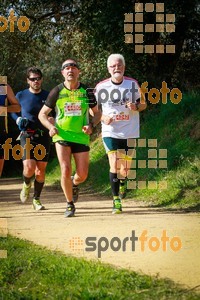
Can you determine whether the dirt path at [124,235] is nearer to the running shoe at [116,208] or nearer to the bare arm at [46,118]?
the running shoe at [116,208]

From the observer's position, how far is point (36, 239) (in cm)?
691

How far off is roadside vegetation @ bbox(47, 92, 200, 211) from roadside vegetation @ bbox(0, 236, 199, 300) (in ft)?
12.6

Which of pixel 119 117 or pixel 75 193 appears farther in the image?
pixel 75 193

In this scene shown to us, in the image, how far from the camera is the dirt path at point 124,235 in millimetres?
5340

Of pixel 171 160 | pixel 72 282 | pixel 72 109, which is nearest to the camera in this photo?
pixel 72 282

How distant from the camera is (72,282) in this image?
4930 millimetres

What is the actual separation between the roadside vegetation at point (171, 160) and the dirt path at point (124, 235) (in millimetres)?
565

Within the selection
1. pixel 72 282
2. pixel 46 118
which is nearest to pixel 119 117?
pixel 46 118

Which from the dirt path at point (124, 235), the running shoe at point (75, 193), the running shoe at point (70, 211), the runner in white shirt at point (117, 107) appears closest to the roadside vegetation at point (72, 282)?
the dirt path at point (124, 235)

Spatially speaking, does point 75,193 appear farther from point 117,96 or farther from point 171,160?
point 171,160

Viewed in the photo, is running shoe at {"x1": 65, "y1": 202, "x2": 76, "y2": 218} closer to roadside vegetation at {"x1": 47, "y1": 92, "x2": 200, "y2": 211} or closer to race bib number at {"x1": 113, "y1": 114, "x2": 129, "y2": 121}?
race bib number at {"x1": 113, "y1": 114, "x2": 129, "y2": 121}

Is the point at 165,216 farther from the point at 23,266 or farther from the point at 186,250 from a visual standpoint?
the point at 23,266

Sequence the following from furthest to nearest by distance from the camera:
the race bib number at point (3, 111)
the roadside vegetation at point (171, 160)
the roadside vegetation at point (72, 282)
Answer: the roadside vegetation at point (171, 160)
the race bib number at point (3, 111)
the roadside vegetation at point (72, 282)

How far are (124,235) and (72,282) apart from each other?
1.77 metres
